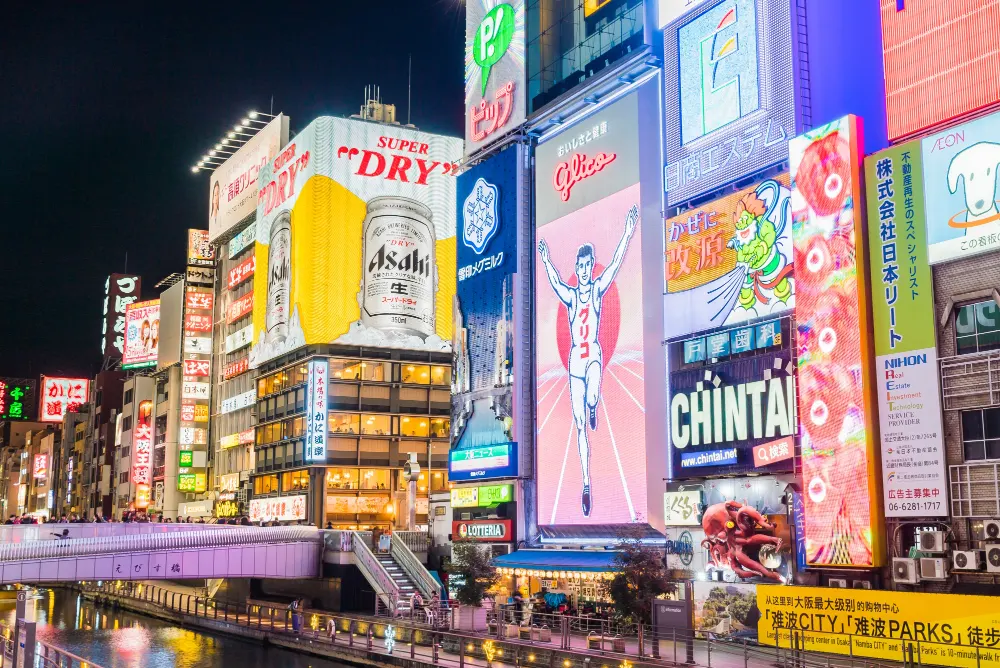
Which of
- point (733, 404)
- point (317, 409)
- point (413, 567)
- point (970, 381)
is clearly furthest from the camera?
point (317, 409)

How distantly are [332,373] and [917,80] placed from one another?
185ft

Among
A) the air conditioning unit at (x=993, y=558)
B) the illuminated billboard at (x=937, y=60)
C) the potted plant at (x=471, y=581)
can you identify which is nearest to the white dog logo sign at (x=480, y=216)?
the potted plant at (x=471, y=581)

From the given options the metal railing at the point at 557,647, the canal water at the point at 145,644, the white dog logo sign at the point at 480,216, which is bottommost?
the canal water at the point at 145,644

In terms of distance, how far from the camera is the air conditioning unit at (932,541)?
31.0 metres

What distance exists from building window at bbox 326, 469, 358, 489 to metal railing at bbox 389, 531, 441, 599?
21.2m

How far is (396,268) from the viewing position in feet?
276

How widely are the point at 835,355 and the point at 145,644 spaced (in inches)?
1398

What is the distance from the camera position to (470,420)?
61.4m

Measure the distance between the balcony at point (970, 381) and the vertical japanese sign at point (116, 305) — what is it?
418 feet

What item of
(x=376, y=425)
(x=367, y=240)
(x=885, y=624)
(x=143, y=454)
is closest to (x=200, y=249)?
(x=143, y=454)

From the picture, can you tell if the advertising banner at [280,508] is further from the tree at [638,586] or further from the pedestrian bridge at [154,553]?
the tree at [638,586]

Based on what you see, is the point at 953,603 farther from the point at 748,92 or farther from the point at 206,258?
the point at 206,258

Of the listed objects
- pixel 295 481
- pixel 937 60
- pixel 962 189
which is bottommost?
pixel 295 481

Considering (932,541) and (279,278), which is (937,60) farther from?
(279,278)
